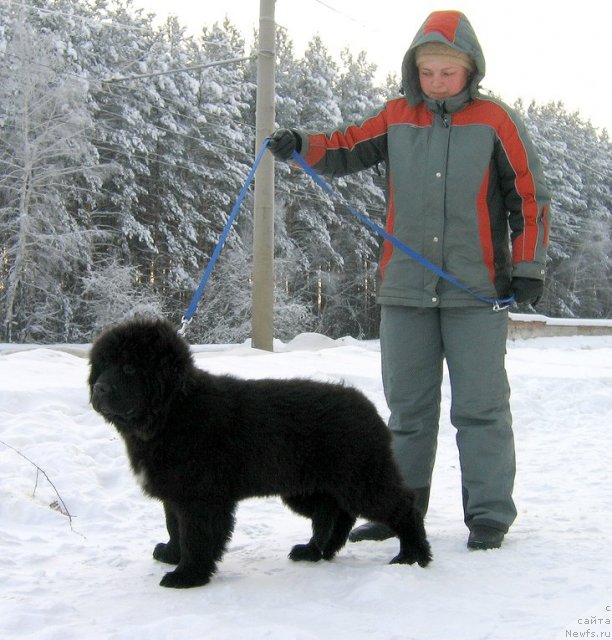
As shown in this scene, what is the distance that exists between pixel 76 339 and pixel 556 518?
22.2m

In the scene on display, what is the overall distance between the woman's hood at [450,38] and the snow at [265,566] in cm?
236

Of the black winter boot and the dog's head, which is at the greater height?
the dog's head

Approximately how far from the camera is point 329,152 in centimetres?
415

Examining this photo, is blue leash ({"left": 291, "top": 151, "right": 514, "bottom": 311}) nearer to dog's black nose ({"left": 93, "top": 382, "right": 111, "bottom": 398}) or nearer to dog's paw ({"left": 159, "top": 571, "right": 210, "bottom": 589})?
dog's black nose ({"left": 93, "top": 382, "right": 111, "bottom": 398})

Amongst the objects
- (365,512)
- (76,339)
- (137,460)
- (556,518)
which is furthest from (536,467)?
(76,339)

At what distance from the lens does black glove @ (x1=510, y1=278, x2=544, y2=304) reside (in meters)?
3.88

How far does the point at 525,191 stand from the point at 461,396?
1.11 m

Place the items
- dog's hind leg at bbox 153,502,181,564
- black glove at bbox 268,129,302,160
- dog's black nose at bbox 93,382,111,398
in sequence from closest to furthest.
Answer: dog's black nose at bbox 93,382,111,398 → dog's hind leg at bbox 153,502,181,564 → black glove at bbox 268,129,302,160

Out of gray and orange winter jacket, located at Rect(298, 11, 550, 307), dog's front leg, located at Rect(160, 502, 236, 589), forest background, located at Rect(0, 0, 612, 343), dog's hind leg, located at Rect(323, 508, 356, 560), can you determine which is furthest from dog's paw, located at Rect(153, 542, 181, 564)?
forest background, located at Rect(0, 0, 612, 343)

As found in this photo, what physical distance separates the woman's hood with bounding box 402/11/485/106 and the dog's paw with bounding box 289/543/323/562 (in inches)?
94.8

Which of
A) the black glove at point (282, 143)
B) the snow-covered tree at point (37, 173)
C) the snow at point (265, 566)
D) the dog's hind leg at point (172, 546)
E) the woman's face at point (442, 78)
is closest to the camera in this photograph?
the snow at point (265, 566)

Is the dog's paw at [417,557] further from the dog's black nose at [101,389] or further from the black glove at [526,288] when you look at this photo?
the dog's black nose at [101,389]

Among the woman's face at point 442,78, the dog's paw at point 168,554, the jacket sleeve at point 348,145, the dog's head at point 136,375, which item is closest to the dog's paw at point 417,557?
the dog's paw at point 168,554

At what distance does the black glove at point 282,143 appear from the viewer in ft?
13.0
